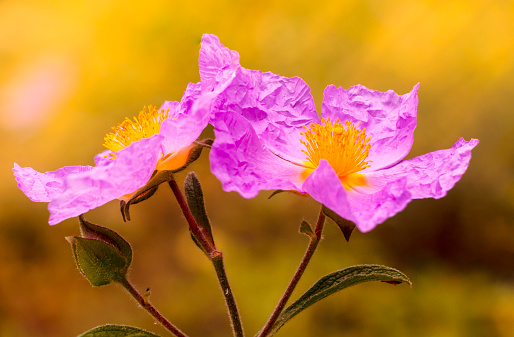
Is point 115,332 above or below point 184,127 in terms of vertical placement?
below

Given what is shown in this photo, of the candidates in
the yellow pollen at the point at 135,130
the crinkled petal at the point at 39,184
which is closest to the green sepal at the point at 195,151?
the yellow pollen at the point at 135,130

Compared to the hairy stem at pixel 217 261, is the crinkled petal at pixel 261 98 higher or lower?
higher

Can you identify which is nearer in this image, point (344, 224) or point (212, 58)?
point (344, 224)

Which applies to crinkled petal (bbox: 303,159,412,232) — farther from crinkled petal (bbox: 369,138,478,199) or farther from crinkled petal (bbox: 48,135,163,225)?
crinkled petal (bbox: 48,135,163,225)

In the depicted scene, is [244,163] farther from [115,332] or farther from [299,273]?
[115,332]

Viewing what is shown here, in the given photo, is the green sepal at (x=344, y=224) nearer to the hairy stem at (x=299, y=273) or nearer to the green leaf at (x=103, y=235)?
the hairy stem at (x=299, y=273)

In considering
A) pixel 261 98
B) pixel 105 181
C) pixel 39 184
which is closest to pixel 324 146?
pixel 261 98
